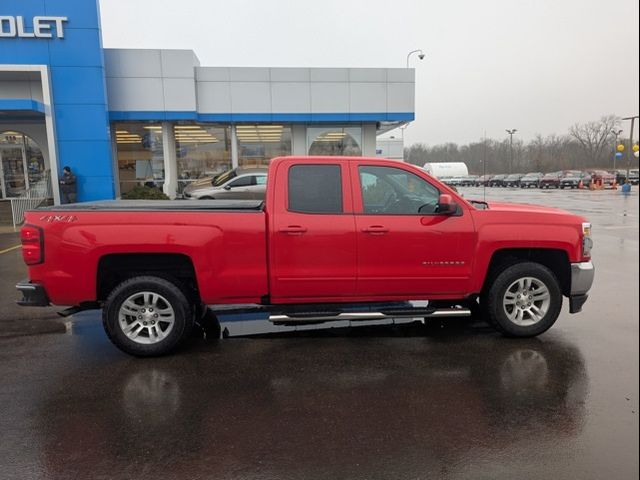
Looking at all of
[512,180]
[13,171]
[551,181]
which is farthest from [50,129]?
[512,180]

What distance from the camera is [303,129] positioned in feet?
72.4

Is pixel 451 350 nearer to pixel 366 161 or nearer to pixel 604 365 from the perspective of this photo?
pixel 604 365

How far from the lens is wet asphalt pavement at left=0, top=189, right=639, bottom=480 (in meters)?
3.07

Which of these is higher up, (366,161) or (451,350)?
(366,161)

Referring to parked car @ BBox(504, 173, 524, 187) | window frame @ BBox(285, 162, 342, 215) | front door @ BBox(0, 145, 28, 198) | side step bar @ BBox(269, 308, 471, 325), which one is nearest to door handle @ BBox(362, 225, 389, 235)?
window frame @ BBox(285, 162, 342, 215)

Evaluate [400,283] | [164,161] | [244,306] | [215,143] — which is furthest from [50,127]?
[400,283]

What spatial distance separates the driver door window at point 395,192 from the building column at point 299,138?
17.3m

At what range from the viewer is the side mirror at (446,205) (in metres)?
4.84

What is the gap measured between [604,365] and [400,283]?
6.79 feet

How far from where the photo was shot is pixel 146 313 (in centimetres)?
489

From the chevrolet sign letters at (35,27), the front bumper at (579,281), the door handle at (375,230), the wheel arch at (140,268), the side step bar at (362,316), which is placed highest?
the chevrolet sign letters at (35,27)

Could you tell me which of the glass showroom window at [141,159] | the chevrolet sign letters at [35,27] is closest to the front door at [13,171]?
the glass showroom window at [141,159]

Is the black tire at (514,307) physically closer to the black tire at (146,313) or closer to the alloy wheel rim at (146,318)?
the black tire at (146,313)

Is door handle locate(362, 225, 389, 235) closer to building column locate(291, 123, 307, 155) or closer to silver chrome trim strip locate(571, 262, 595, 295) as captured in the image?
silver chrome trim strip locate(571, 262, 595, 295)
